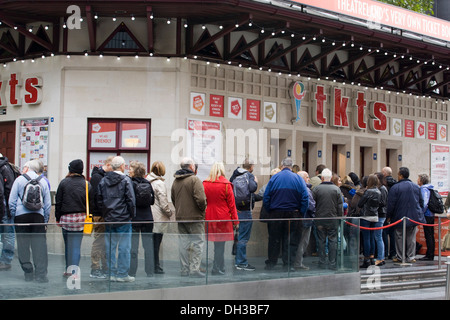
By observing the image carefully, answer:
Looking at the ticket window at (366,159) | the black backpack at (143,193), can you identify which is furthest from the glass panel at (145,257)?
the ticket window at (366,159)

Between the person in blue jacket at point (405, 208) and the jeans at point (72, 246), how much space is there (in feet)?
28.0

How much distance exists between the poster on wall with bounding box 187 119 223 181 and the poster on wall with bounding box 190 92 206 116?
22cm

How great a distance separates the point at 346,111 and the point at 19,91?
31.4 ft

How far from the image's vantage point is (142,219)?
446 inches

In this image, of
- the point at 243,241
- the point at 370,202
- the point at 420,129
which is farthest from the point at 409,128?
the point at 243,241

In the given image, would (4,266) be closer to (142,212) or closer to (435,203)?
(142,212)

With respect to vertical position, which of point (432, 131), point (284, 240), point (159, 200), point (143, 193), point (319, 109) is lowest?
point (284, 240)

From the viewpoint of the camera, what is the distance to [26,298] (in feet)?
30.7

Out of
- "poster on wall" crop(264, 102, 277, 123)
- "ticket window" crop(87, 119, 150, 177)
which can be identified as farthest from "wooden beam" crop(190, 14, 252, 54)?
"poster on wall" crop(264, 102, 277, 123)

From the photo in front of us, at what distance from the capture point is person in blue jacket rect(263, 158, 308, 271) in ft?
39.2

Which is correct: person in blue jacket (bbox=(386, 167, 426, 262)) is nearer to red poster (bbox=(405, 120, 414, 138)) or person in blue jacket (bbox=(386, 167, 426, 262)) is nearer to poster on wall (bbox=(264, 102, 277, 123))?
poster on wall (bbox=(264, 102, 277, 123))

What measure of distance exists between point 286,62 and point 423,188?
18.0ft
